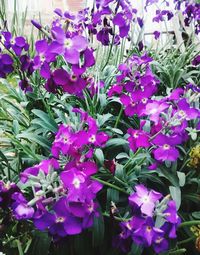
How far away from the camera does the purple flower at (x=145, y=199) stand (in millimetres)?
1021

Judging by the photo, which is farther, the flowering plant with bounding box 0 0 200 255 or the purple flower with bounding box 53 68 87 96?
the purple flower with bounding box 53 68 87 96

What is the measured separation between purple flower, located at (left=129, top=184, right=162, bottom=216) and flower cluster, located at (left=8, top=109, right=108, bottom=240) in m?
0.11

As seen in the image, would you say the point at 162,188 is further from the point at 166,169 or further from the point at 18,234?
the point at 18,234

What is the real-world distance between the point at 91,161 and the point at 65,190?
0.52 ft

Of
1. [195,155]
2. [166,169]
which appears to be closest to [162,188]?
[166,169]

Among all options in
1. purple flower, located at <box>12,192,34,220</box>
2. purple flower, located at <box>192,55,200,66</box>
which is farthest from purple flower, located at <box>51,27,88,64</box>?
purple flower, located at <box>192,55,200,66</box>

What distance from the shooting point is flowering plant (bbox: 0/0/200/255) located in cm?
102

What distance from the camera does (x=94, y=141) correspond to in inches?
42.8

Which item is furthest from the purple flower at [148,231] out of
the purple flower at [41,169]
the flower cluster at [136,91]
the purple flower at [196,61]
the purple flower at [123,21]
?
the purple flower at [196,61]

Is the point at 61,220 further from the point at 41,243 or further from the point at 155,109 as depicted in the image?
the point at 155,109

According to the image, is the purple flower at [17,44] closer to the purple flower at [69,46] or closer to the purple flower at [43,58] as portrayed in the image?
the purple flower at [43,58]

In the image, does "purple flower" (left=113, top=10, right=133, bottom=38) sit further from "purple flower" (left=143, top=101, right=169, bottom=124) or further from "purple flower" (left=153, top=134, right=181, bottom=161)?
"purple flower" (left=153, top=134, right=181, bottom=161)

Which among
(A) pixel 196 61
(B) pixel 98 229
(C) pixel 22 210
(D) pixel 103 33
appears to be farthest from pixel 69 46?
(A) pixel 196 61

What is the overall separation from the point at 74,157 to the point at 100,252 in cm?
43
